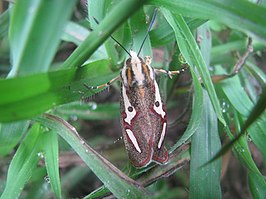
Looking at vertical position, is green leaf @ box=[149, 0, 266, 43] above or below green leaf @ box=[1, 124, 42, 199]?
above

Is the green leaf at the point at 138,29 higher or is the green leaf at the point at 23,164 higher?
the green leaf at the point at 138,29

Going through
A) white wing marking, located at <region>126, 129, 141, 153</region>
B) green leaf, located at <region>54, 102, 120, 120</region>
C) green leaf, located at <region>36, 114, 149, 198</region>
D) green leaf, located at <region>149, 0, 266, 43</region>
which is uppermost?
green leaf, located at <region>149, 0, 266, 43</region>

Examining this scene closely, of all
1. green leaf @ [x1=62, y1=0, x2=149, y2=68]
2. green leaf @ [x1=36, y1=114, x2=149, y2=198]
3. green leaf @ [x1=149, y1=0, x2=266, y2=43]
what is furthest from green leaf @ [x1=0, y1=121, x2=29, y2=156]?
green leaf @ [x1=149, y1=0, x2=266, y2=43]

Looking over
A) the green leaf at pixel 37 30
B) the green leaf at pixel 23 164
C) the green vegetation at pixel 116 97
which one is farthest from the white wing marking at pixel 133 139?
the green leaf at pixel 37 30

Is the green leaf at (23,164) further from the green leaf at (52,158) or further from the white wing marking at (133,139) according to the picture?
the white wing marking at (133,139)

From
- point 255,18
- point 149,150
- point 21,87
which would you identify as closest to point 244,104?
point 149,150

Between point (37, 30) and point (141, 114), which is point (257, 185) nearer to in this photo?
point (141, 114)

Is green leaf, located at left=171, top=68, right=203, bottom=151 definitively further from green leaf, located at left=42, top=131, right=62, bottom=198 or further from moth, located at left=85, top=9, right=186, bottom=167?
green leaf, located at left=42, top=131, right=62, bottom=198

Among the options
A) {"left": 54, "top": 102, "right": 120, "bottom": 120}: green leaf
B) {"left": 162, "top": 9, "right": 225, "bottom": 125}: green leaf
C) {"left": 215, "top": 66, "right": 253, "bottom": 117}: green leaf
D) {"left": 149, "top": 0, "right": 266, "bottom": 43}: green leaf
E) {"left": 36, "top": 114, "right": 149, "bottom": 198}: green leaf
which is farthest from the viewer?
{"left": 54, "top": 102, "right": 120, "bottom": 120}: green leaf

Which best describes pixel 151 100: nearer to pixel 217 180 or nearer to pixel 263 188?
pixel 217 180
